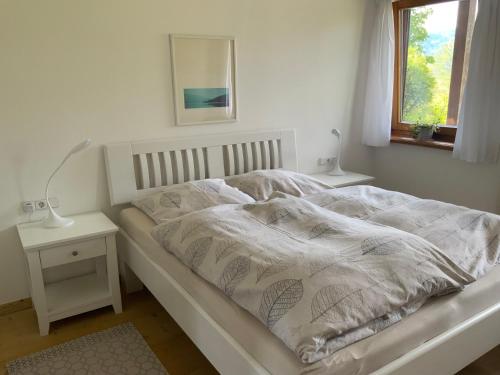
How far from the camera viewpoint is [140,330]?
242 centimetres

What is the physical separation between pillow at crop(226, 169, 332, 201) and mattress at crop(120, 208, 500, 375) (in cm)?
98

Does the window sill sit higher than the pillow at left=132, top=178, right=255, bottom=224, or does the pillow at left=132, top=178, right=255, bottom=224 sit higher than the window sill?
the window sill

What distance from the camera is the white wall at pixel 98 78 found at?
7.89 ft

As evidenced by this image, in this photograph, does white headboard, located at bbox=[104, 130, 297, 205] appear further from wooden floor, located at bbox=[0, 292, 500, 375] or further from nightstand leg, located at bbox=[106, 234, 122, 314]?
wooden floor, located at bbox=[0, 292, 500, 375]

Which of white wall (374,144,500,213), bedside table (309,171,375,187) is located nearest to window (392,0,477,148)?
white wall (374,144,500,213)

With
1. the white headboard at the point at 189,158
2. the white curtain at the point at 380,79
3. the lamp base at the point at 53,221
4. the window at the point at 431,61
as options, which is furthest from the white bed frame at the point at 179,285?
the window at the point at 431,61

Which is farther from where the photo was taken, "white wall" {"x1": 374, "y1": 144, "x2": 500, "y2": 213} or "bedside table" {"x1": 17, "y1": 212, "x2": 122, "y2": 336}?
"white wall" {"x1": 374, "y1": 144, "x2": 500, "y2": 213}

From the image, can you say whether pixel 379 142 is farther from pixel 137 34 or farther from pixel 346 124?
pixel 137 34

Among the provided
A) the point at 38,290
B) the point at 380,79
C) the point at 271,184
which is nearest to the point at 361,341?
the point at 271,184

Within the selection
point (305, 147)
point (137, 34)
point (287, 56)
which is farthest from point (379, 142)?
point (137, 34)

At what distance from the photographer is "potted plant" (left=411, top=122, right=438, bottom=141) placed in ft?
11.6

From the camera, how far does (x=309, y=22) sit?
3426 mm

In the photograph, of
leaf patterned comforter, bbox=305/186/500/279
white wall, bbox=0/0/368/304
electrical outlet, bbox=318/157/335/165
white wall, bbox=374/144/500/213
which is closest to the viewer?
leaf patterned comforter, bbox=305/186/500/279

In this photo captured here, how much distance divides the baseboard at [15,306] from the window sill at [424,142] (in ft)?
10.6
